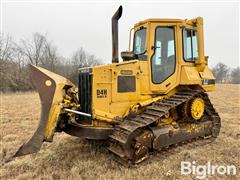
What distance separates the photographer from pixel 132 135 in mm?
4500

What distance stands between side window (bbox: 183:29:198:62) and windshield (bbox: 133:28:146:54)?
1.08 m

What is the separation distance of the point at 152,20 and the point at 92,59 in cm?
4574

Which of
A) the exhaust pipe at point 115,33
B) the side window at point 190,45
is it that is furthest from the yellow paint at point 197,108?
the exhaust pipe at point 115,33

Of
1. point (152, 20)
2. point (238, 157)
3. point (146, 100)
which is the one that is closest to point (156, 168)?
point (146, 100)

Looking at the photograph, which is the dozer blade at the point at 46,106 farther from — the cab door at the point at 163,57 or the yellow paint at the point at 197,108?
the yellow paint at the point at 197,108

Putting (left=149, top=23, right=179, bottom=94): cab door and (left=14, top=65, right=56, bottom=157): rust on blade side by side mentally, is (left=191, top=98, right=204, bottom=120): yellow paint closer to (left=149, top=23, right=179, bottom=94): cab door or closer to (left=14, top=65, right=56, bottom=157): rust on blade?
(left=149, top=23, right=179, bottom=94): cab door

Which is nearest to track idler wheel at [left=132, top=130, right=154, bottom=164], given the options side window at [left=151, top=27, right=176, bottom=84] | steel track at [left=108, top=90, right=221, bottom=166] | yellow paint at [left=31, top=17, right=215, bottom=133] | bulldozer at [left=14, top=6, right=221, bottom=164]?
bulldozer at [left=14, top=6, right=221, bottom=164]

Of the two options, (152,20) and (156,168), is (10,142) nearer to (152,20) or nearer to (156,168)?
(156,168)

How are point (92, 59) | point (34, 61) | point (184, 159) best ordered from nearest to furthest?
point (184, 159) → point (34, 61) → point (92, 59)

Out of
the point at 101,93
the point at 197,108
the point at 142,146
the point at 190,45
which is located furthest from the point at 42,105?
the point at 190,45

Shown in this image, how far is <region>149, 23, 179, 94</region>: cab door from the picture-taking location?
547 cm

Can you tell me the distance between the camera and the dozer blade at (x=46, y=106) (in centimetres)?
424

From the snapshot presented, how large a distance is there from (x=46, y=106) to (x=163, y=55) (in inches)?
119

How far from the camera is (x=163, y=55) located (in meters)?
5.65
